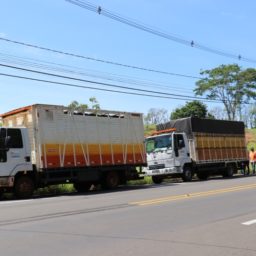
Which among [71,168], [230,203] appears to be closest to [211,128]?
[71,168]

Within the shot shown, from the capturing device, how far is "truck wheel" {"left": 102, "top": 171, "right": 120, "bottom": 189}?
2127 cm

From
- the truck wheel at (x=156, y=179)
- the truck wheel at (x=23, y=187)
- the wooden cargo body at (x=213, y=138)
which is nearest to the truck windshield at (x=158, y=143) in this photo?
the truck wheel at (x=156, y=179)

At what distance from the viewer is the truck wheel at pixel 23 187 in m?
18.0

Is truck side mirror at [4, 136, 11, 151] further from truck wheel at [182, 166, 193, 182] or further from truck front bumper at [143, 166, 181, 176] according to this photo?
truck wheel at [182, 166, 193, 182]

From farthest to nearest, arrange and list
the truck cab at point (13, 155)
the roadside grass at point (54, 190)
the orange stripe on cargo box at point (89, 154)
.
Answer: the roadside grass at point (54, 190)
the orange stripe on cargo box at point (89, 154)
the truck cab at point (13, 155)

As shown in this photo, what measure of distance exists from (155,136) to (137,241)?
60.7ft

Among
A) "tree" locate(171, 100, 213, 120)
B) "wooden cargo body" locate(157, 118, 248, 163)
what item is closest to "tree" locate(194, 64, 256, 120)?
"tree" locate(171, 100, 213, 120)

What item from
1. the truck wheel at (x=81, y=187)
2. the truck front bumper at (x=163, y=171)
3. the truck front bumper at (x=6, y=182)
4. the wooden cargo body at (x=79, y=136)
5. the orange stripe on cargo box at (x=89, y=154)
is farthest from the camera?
the truck front bumper at (x=163, y=171)

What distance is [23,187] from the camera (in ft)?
59.5

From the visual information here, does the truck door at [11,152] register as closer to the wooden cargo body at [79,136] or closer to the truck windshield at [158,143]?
the wooden cargo body at [79,136]

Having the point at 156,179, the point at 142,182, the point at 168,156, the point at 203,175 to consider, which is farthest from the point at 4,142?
the point at 203,175

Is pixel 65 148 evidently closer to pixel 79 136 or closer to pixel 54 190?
pixel 79 136

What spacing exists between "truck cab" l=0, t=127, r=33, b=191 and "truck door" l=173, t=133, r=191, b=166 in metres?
9.40

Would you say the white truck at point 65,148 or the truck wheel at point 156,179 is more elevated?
the white truck at point 65,148
